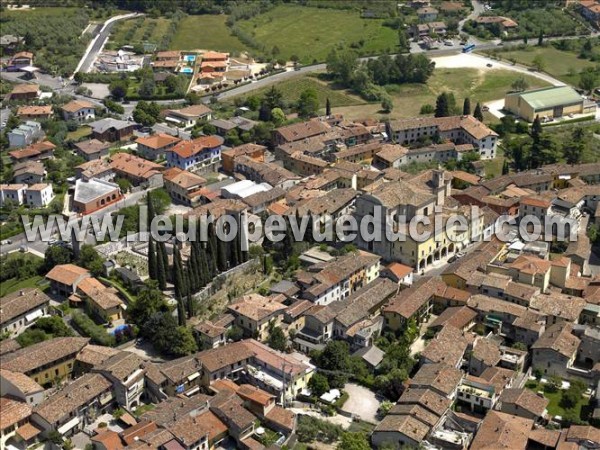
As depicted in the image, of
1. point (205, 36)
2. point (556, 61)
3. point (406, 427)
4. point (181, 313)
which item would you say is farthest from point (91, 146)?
point (556, 61)

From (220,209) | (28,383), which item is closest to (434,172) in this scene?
(220,209)

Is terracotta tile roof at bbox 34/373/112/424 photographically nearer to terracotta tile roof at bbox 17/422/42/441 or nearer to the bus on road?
terracotta tile roof at bbox 17/422/42/441

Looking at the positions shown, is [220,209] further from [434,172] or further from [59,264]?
[434,172]

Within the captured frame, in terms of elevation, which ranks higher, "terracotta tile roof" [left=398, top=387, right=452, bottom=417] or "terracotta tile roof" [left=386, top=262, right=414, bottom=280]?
"terracotta tile roof" [left=386, top=262, right=414, bottom=280]

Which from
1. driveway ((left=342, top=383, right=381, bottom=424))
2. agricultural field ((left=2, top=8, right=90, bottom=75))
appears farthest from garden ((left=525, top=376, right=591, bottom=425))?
agricultural field ((left=2, top=8, right=90, bottom=75))

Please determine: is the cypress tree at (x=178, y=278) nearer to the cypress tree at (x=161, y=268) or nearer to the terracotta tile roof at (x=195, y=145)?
the cypress tree at (x=161, y=268)

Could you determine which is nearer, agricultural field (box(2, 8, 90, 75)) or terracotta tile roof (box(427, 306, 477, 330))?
terracotta tile roof (box(427, 306, 477, 330))

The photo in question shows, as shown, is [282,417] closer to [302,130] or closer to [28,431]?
[28,431]
